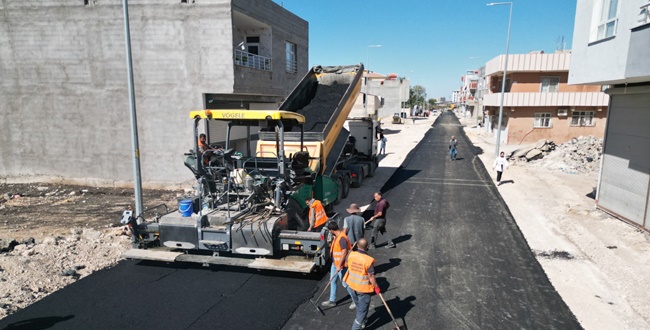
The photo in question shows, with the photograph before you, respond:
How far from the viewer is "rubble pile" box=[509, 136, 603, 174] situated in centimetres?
1989

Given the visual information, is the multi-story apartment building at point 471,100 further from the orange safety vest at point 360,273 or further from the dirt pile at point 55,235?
the orange safety vest at point 360,273

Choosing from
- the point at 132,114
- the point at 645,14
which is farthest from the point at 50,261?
the point at 645,14

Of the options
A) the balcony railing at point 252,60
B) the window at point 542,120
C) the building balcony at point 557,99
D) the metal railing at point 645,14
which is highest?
the metal railing at point 645,14

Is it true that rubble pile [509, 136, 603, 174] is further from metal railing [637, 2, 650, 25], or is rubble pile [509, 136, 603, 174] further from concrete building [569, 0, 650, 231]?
metal railing [637, 2, 650, 25]

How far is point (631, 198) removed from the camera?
11.1 meters

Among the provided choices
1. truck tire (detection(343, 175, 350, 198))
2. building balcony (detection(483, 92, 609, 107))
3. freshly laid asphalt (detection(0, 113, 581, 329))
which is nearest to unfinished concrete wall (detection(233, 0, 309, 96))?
truck tire (detection(343, 175, 350, 198))

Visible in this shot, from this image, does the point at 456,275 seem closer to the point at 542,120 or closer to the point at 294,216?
the point at 294,216

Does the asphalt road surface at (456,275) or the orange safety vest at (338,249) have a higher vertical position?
the orange safety vest at (338,249)

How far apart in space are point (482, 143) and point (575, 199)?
20122 mm

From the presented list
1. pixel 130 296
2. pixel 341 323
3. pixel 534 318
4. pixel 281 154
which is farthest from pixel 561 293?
pixel 130 296

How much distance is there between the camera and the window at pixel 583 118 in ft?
97.8

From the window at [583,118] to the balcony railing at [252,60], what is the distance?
985 inches

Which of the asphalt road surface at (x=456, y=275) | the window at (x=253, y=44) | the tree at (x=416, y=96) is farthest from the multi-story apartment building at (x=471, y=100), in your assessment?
the asphalt road surface at (x=456, y=275)

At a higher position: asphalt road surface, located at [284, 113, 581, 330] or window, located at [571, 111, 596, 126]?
window, located at [571, 111, 596, 126]
